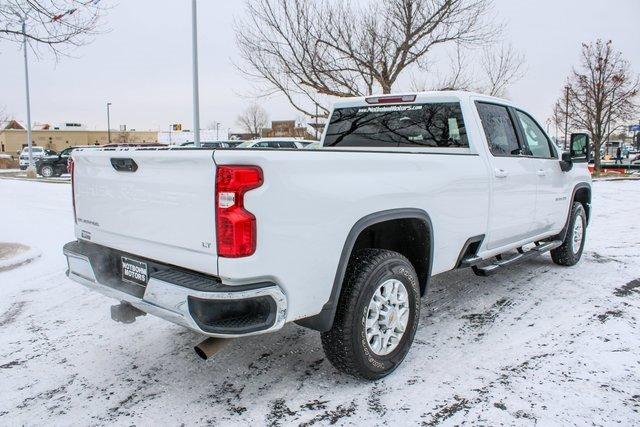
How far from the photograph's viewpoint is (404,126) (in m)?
4.61

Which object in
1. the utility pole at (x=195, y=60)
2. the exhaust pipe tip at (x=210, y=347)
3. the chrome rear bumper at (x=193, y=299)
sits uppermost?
the utility pole at (x=195, y=60)

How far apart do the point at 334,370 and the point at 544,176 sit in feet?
10.1

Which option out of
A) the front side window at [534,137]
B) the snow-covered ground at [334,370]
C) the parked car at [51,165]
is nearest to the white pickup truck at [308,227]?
the snow-covered ground at [334,370]

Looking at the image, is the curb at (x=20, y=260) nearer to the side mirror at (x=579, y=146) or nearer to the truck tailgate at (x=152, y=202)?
the truck tailgate at (x=152, y=202)

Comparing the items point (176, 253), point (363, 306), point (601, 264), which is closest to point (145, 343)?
point (176, 253)

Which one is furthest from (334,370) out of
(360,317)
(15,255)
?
(15,255)

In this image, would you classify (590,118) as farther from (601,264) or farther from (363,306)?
(363,306)

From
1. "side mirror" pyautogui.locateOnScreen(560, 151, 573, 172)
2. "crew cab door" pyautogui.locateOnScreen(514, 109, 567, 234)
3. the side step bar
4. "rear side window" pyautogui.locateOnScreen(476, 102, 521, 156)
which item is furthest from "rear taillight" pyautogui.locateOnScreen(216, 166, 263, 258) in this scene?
"side mirror" pyautogui.locateOnScreen(560, 151, 573, 172)

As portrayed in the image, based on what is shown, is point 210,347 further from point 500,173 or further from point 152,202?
point 500,173

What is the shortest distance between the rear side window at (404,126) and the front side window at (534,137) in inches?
44.0

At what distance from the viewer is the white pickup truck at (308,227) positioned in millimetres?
2576

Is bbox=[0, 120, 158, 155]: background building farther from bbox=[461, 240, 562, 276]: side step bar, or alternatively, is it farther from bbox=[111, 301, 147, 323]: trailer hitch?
bbox=[111, 301, 147, 323]: trailer hitch

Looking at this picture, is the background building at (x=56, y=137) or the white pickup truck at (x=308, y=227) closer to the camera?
the white pickup truck at (x=308, y=227)

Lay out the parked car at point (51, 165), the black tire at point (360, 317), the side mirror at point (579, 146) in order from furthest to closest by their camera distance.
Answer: the parked car at point (51, 165) < the side mirror at point (579, 146) < the black tire at point (360, 317)
